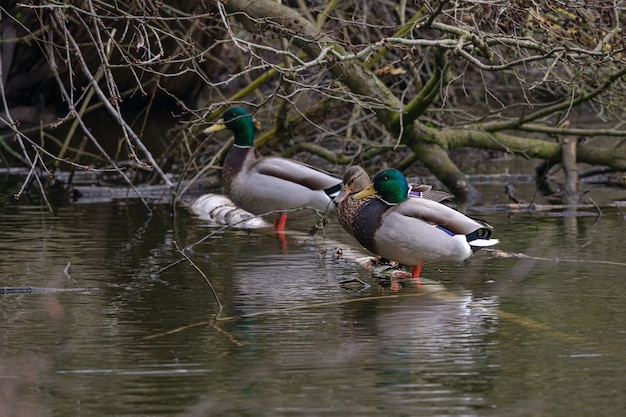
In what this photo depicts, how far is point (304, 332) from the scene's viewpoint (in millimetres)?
6156

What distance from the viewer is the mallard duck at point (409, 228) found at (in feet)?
25.2

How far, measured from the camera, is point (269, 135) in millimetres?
13195

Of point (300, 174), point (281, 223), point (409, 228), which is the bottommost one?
point (281, 223)

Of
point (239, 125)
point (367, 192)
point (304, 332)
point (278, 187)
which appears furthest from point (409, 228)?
point (239, 125)

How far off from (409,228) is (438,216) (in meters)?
0.27

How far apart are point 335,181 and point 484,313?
156 inches

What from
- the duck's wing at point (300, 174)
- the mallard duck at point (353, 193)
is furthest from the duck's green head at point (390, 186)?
the duck's wing at point (300, 174)

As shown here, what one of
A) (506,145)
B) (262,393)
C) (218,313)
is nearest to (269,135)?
(506,145)

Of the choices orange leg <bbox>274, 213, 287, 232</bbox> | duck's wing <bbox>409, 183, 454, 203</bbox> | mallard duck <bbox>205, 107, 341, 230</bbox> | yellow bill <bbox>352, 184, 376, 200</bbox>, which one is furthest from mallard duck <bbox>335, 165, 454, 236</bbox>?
orange leg <bbox>274, 213, 287, 232</bbox>

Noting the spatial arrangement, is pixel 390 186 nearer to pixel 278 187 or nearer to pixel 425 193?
pixel 425 193

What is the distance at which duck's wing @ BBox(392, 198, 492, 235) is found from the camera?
782 centimetres

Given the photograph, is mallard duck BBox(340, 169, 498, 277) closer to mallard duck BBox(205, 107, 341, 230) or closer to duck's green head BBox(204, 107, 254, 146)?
mallard duck BBox(205, 107, 341, 230)

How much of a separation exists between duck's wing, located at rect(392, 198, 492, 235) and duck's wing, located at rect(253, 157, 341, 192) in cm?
255

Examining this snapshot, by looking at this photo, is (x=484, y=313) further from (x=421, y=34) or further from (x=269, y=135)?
(x=421, y=34)
